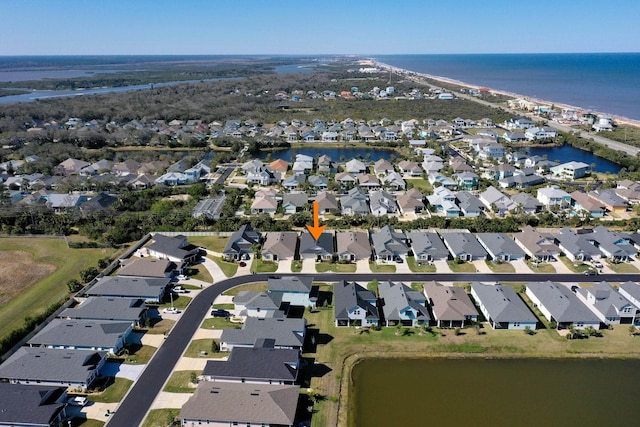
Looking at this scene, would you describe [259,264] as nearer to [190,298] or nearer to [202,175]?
[190,298]

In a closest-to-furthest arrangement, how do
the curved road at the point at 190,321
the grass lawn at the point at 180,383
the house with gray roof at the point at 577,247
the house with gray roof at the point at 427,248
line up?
the curved road at the point at 190,321, the grass lawn at the point at 180,383, the house with gray roof at the point at 577,247, the house with gray roof at the point at 427,248

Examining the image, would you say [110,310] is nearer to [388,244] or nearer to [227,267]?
[227,267]

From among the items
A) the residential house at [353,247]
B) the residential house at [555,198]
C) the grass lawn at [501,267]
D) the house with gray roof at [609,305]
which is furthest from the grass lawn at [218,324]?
the residential house at [555,198]

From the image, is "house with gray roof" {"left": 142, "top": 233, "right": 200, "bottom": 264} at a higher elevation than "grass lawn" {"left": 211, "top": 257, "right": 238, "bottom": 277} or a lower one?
higher

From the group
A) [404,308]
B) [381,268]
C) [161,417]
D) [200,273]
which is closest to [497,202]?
[381,268]

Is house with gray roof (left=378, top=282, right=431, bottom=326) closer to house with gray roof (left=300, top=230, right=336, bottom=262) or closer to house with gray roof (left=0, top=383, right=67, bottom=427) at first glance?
house with gray roof (left=300, top=230, right=336, bottom=262)

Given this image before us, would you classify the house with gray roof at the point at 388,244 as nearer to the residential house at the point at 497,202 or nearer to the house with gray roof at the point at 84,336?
the residential house at the point at 497,202

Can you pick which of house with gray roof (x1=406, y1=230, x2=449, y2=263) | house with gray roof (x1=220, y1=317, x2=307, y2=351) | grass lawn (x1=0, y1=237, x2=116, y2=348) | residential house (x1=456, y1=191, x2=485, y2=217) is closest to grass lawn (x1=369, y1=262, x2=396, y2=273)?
house with gray roof (x1=406, y1=230, x2=449, y2=263)
